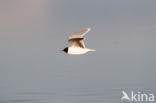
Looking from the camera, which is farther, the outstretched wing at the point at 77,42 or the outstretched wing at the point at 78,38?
the outstretched wing at the point at 77,42

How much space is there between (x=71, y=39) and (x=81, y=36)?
0.61 feet

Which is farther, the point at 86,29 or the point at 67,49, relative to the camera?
the point at 67,49

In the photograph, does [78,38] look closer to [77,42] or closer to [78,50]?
[77,42]

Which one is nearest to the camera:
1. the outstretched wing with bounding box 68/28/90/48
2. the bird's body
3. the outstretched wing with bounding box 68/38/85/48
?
the outstretched wing with bounding box 68/28/90/48

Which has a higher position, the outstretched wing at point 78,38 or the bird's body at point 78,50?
the outstretched wing at point 78,38

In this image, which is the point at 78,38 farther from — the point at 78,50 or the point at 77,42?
the point at 78,50

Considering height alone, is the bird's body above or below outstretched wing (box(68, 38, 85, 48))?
below

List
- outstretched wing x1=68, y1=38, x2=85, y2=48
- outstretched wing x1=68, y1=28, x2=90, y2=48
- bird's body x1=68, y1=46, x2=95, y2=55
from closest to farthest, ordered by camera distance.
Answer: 1. outstretched wing x1=68, y1=28, x2=90, y2=48
2. outstretched wing x1=68, y1=38, x2=85, y2=48
3. bird's body x1=68, y1=46, x2=95, y2=55

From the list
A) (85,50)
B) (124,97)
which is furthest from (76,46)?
(124,97)

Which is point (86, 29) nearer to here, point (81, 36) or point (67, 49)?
point (81, 36)

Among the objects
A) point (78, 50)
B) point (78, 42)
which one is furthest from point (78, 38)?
point (78, 50)

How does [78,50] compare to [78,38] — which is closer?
[78,38]

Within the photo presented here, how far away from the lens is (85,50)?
9.58m

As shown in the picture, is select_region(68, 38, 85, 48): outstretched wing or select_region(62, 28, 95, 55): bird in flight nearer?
select_region(62, 28, 95, 55): bird in flight
